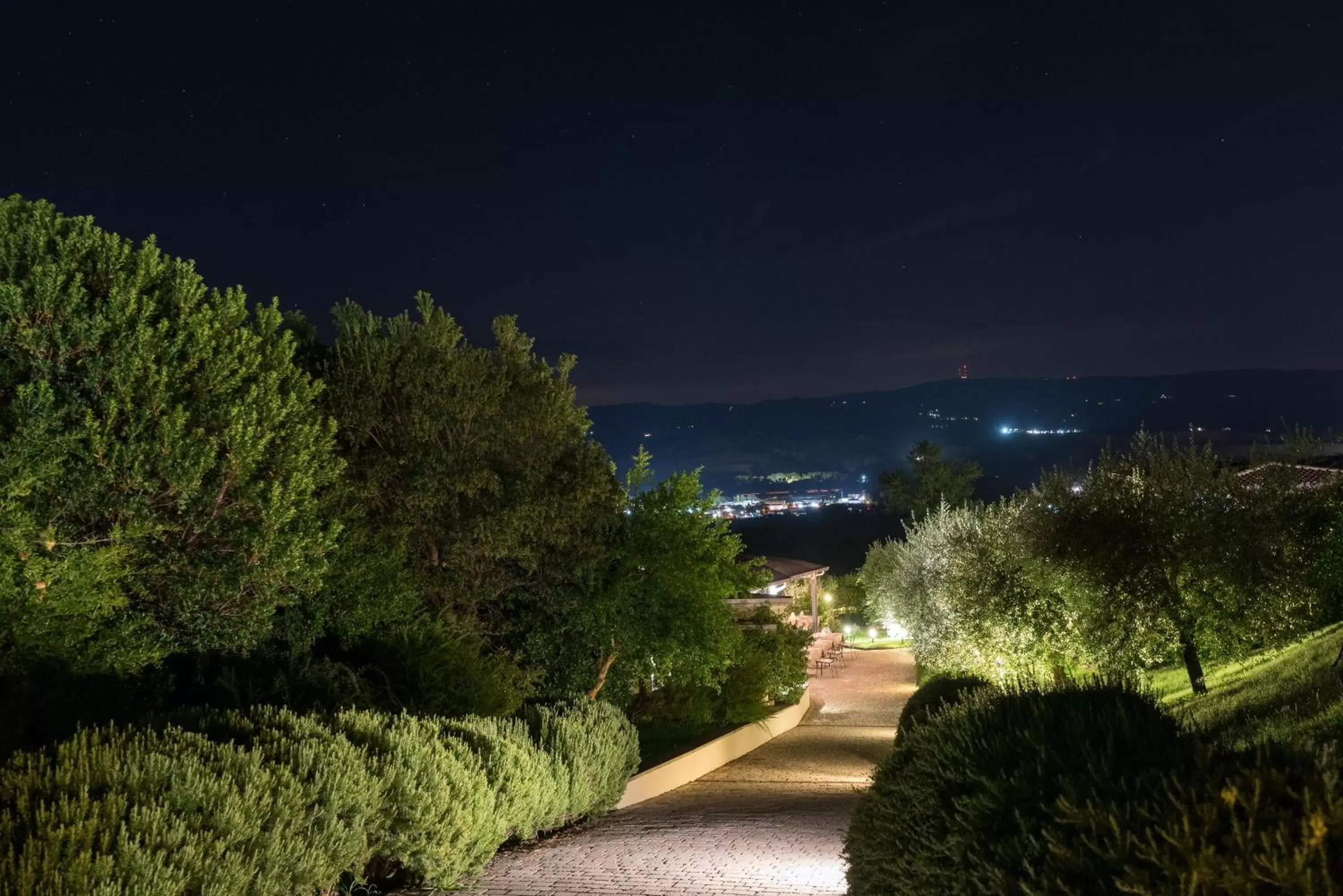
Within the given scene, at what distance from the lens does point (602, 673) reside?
829 inches

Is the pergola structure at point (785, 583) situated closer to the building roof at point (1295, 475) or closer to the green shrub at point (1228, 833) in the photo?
the building roof at point (1295, 475)

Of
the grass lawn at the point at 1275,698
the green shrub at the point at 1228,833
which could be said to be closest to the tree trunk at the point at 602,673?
the grass lawn at the point at 1275,698

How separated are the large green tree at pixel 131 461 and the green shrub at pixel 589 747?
161 inches

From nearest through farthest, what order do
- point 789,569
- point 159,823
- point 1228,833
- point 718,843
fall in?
point 1228,833
point 159,823
point 718,843
point 789,569

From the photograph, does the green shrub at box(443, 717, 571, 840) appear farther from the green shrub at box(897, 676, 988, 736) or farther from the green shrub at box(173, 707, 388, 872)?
the green shrub at box(897, 676, 988, 736)

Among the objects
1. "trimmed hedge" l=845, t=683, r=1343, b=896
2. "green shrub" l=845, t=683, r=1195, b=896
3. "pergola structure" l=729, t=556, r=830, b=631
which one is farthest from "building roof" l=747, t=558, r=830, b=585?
"trimmed hedge" l=845, t=683, r=1343, b=896

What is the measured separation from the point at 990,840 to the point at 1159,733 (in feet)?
3.50

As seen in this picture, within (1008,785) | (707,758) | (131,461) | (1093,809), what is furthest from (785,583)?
(1093,809)

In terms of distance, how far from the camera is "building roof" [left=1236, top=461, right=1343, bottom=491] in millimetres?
18906

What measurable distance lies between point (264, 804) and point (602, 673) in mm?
14754

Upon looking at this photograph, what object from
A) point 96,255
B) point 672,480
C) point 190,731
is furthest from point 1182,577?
point 96,255

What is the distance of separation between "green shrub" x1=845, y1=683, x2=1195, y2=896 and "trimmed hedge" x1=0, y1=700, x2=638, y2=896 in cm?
383

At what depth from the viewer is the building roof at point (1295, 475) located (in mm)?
A: 18906

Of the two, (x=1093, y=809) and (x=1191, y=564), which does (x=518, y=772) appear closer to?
(x=1093, y=809)
